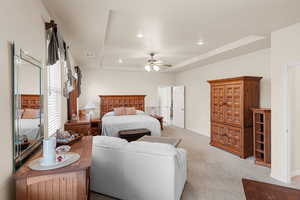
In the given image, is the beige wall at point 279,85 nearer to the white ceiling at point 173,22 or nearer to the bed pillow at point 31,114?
the white ceiling at point 173,22

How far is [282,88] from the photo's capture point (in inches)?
115

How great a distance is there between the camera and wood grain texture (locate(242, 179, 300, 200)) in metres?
1.25

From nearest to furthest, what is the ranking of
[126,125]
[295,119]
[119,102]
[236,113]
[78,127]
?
[295,119] < [78,127] < [236,113] < [126,125] < [119,102]

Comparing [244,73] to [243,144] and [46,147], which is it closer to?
[243,144]

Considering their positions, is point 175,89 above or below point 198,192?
above

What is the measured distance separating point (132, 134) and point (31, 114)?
3.09 m

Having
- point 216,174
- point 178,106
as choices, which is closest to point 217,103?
point 216,174

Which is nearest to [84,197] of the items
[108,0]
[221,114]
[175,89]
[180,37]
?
[108,0]

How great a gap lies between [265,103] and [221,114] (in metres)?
1.07

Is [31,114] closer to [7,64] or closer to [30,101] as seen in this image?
[30,101]

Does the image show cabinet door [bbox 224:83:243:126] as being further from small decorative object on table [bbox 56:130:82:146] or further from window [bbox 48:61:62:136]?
window [bbox 48:61:62:136]

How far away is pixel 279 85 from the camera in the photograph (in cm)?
297

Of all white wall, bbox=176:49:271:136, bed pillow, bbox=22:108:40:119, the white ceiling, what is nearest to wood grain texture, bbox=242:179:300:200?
bed pillow, bbox=22:108:40:119

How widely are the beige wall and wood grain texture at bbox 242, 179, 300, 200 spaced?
2028 mm
